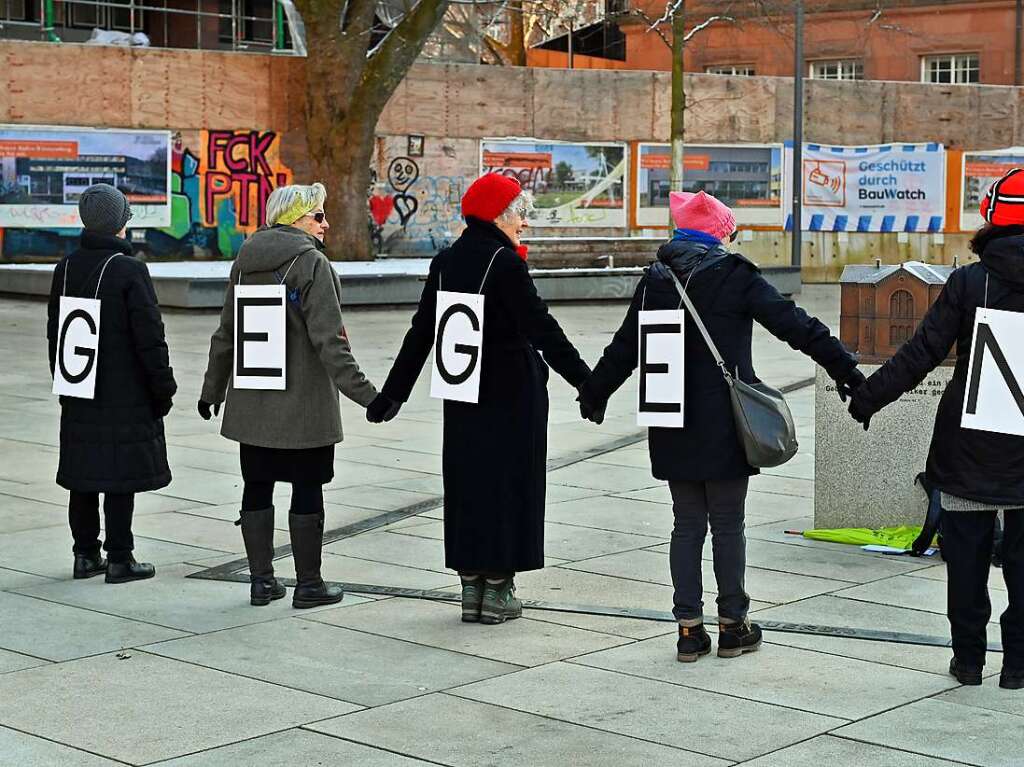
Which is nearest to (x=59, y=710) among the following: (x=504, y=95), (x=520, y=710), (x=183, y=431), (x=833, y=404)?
(x=520, y=710)

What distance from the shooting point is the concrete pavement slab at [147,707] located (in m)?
4.80

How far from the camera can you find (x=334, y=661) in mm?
5730

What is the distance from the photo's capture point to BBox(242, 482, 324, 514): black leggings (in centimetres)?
659

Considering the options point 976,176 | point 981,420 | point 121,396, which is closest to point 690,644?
point 981,420

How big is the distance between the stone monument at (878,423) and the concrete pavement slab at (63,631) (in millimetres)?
3404

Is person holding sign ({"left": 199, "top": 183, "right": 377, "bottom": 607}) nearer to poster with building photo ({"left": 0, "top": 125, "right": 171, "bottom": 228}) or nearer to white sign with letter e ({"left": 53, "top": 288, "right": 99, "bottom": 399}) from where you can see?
white sign with letter e ({"left": 53, "top": 288, "right": 99, "bottom": 399})

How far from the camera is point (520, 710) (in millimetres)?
5117

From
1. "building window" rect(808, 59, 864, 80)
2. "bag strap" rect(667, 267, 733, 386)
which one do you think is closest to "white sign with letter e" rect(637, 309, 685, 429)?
"bag strap" rect(667, 267, 733, 386)

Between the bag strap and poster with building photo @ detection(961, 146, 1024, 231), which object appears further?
poster with building photo @ detection(961, 146, 1024, 231)

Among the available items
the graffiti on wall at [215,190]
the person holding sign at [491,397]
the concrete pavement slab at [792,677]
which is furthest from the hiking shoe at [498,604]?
the graffiti on wall at [215,190]

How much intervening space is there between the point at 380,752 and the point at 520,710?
1.97 feet

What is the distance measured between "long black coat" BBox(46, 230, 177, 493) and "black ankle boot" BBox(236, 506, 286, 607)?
22.6 inches

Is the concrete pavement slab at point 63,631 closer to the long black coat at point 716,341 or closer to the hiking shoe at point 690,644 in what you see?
the hiking shoe at point 690,644

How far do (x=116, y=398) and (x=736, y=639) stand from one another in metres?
2.87
